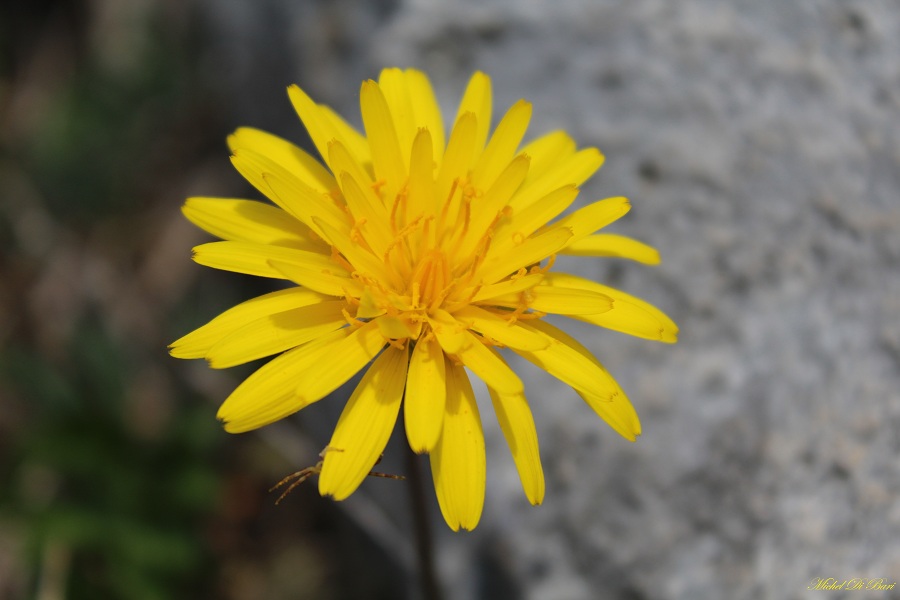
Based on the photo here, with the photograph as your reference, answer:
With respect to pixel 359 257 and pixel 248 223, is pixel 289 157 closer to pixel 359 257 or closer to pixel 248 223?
pixel 248 223

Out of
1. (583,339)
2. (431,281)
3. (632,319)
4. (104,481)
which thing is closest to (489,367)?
(431,281)

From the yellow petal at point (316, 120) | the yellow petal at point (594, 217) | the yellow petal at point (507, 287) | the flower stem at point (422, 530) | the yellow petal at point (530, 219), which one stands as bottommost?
the flower stem at point (422, 530)

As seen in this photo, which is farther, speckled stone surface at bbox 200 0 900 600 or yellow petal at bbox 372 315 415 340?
speckled stone surface at bbox 200 0 900 600

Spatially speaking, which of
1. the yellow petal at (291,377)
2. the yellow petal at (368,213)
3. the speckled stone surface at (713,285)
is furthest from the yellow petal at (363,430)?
the speckled stone surface at (713,285)

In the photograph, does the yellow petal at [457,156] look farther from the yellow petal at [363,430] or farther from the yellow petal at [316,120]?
the yellow petal at [363,430]

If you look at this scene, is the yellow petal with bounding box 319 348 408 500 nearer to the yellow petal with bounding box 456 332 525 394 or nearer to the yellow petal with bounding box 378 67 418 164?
the yellow petal with bounding box 456 332 525 394

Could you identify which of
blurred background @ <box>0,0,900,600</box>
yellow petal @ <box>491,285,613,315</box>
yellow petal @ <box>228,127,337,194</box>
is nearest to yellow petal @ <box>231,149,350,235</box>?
yellow petal @ <box>228,127,337,194</box>

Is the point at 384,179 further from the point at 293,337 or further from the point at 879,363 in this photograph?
the point at 879,363

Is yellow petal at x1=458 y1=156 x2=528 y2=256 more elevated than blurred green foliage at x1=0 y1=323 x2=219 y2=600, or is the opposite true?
yellow petal at x1=458 y1=156 x2=528 y2=256
